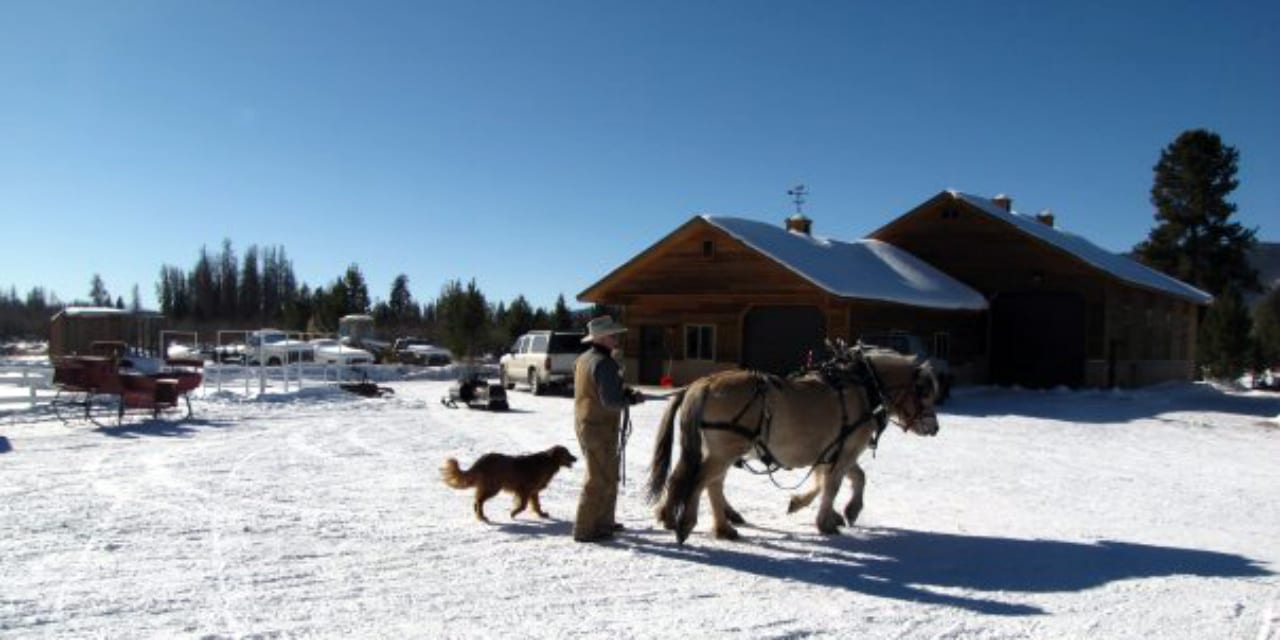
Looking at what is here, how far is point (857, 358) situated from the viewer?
8234 mm

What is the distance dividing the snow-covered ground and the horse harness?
2.35ft

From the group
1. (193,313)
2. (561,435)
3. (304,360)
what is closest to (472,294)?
(304,360)

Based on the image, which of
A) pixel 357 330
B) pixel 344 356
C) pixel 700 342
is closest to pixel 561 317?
pixel 357 330

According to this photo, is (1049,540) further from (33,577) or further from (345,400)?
(345,400)

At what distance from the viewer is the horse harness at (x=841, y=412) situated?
289 inches

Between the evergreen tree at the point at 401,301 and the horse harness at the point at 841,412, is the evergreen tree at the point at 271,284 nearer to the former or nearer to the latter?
the evergreen tree at the point at 401,301

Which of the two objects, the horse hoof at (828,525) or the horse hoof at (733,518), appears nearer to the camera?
the horse hoof at (828,525)

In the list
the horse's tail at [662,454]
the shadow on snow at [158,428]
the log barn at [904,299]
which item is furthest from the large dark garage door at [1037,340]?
the horse's tail at [662,454]

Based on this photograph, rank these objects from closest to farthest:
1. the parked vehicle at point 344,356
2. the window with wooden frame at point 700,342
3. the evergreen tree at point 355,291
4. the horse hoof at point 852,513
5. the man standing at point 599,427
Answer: the man standing at point 599,427, the horse hoof at point 852,513, the window with wooden frame at point 700,342, the parked vehicle at point 344,356, the evergreen tree at point 355,291

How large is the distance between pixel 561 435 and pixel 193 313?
94110mm

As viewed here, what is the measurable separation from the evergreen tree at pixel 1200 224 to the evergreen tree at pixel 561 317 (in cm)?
3464

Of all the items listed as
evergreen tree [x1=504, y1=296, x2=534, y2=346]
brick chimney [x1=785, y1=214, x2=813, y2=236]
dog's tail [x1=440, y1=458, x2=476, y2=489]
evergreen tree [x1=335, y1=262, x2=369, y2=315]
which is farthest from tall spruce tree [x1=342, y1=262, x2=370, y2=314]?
dog's tail [x1=440, y1=458, x2=476, y2=489]

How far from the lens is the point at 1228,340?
42969 mm

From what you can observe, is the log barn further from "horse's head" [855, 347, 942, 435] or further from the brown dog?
the brown dog
